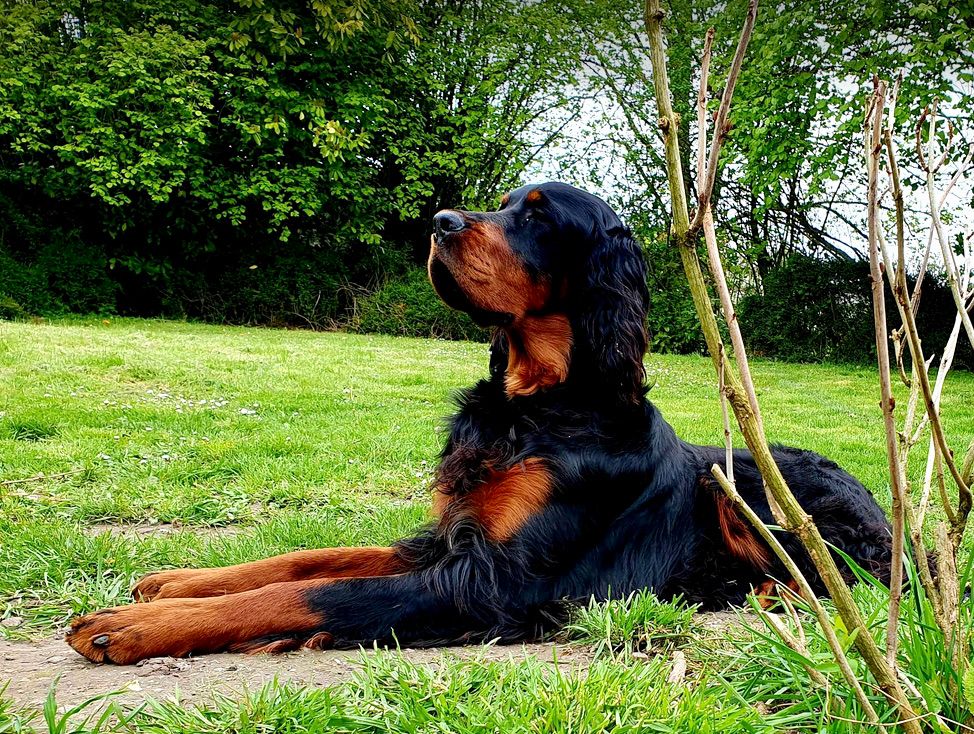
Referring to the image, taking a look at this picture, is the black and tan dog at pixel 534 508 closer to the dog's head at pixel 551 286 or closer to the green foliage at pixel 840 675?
the dog's head at pixel 551 286

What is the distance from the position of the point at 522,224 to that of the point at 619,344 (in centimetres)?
58

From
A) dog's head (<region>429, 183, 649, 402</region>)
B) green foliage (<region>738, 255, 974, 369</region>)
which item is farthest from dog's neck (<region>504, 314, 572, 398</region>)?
green foliage (<region>738, 255, 974, 369</region>)

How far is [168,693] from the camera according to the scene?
75.0 inches

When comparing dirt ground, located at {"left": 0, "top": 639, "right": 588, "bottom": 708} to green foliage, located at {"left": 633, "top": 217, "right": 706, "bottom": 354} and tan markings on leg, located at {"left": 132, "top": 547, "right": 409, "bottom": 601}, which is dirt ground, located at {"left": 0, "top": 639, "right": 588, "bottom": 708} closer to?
tan markings on leg, located at {"left": 132, "top": 547, "right": 409, "bottom": 601}

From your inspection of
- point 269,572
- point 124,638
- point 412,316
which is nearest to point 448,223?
point 269,572

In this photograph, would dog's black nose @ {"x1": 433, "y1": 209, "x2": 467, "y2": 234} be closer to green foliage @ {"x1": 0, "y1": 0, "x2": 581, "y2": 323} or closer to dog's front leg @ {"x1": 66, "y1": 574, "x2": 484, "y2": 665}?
dog's front leg @ {"x1": 66, "y1": 574, "x2": 484, "y2": 665}

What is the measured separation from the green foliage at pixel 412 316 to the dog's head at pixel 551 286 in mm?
14183

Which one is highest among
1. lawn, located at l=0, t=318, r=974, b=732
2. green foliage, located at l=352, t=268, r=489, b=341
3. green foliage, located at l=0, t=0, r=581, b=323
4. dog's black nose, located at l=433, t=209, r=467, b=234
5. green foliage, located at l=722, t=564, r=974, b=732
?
green foliage, located at l=0, t=0, r=581, b=323

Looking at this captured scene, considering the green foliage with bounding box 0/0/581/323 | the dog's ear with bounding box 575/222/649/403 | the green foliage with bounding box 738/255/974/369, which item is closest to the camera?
the dog's ear with bounding box 575/222/649/403

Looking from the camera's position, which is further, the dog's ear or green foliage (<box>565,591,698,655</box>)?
the dog's ear

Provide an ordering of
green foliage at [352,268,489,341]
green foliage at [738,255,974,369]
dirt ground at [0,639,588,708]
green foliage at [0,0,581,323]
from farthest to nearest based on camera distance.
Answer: green foliage at [352,268,489,341]
green foliage at [0,0,581,323]
green foliage at [738,255,974,369]
dirt ground at [0,639,588,708]

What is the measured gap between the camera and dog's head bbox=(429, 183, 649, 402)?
293 cm

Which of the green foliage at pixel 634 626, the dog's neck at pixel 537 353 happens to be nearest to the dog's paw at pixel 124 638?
the green foliage at pixel 634 626

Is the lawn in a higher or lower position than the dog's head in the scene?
lower
